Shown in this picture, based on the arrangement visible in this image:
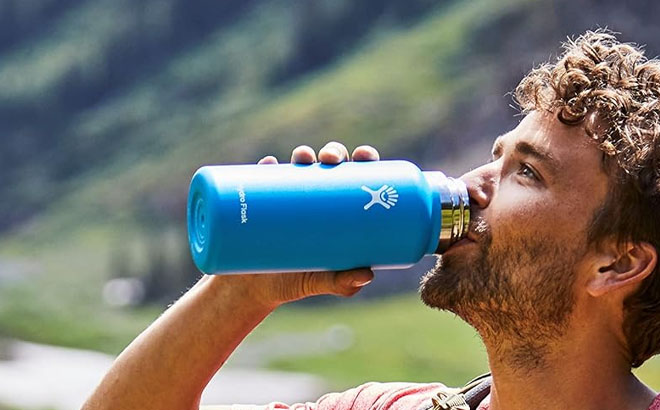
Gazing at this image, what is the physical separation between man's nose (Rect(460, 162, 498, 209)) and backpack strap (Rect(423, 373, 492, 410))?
1.66 feet

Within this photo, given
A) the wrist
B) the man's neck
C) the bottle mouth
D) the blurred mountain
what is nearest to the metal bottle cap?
the bottle mouth

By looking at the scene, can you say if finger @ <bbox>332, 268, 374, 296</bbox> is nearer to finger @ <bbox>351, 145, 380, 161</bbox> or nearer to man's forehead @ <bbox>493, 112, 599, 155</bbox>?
finger @ <bbox>351, 145, 380, 161</bbox>

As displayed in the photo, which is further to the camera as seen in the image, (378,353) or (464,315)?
(378,353)

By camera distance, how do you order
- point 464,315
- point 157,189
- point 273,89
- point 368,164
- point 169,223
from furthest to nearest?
point 273,89 → point 157,189 → point 169,223 → point 464,315 → point 368,164

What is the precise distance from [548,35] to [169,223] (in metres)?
9.87

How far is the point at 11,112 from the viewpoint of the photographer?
40594mm

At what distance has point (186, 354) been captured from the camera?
3914 mm

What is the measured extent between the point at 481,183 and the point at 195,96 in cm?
3652

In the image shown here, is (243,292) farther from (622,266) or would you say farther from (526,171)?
(622,266)

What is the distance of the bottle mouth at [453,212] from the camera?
3385mm

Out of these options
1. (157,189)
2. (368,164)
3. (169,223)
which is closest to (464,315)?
(368,164)

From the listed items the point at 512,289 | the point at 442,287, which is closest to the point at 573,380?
the point at 512,289

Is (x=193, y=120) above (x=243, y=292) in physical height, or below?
above

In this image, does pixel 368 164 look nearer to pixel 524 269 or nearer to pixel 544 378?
pixel 524 269
